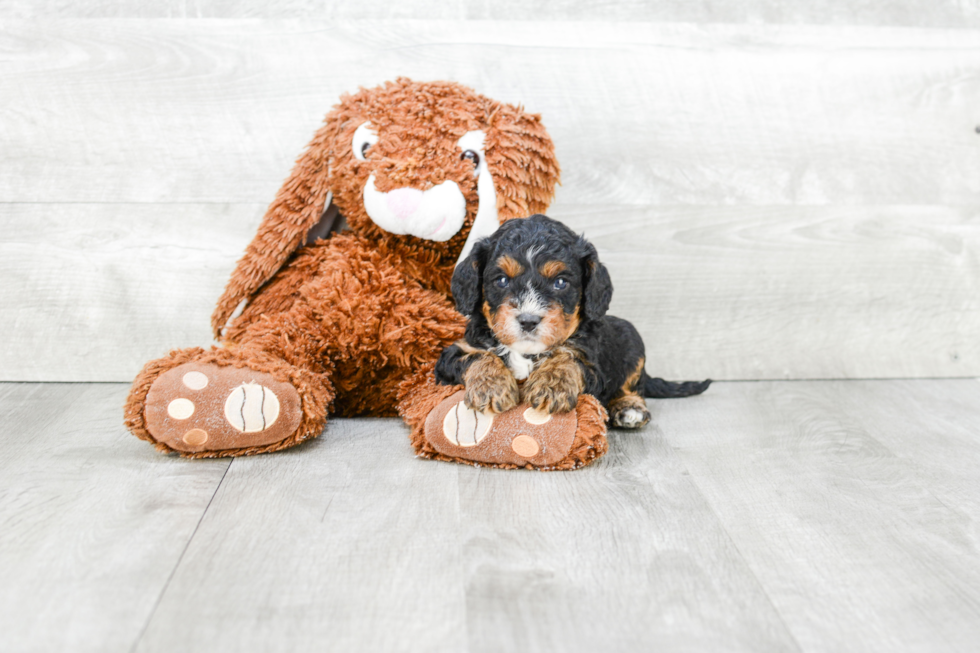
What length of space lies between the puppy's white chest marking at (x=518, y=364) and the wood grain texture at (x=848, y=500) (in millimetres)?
471

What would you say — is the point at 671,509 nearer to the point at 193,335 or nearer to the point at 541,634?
the point at 541,634

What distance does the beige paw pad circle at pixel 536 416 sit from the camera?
6.16 feet

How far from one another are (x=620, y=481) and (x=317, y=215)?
110 centimetres

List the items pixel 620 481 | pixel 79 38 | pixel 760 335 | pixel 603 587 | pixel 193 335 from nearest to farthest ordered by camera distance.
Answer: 1. pixel 603 587
2. pixel 620 481
3. pixel 79 38
4. pixel 193 335
5. pixel 760 335

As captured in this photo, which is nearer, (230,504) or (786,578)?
(786,578)

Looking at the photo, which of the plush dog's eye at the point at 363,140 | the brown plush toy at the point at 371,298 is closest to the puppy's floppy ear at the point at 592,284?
the brown plush toy at the point at 371,298

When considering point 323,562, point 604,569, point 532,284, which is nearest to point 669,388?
point 532,284

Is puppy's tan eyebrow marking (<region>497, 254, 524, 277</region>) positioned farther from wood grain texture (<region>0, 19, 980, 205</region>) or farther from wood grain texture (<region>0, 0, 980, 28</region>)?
wood grain texture (<region>0, 0, 980, 28</region>)

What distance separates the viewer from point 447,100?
2.17 m

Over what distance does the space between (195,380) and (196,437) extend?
0.43ft

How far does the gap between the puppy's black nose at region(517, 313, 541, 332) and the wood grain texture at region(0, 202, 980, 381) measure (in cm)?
98

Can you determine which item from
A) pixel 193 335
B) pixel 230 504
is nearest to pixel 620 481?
pixel 230 504

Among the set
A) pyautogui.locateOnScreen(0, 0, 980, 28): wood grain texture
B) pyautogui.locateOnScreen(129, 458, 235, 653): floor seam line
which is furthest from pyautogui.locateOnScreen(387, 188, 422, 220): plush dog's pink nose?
pyautogui.locateOnScreen(0, 0, 980, 28): wood grain texture

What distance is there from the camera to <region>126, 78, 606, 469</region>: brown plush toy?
6.21ft
